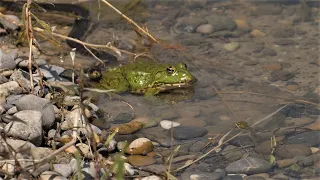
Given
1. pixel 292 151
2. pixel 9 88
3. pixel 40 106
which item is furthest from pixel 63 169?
pixel 292 151

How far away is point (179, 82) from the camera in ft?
22.6

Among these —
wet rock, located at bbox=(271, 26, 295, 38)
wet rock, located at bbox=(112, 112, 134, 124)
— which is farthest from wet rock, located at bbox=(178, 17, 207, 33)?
wet rock, located at bbox=(112, 112, 134, 124)

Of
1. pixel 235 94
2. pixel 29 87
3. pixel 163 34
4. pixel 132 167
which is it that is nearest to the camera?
pixel 132 167

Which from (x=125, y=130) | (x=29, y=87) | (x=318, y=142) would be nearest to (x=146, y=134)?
(x=125, y=130)

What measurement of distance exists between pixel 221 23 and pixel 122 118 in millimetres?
2864

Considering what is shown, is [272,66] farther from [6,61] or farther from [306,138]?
[6,61]

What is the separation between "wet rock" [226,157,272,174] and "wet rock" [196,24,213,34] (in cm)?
328

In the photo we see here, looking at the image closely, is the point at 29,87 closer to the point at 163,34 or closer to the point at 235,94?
the point at 235,94

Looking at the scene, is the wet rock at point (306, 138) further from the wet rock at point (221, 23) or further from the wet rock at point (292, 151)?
the wet rock at point (221, 23)

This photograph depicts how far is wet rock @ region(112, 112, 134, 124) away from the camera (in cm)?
607

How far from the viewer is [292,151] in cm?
557

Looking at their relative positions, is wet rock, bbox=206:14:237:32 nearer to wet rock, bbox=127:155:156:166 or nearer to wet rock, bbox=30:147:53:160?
wet rock, bbox=127:155:156:166

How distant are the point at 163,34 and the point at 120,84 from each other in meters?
1.72

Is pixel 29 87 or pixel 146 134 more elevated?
pixel 29 87
